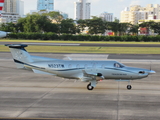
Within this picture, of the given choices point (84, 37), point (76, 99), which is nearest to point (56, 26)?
point (84, 37)

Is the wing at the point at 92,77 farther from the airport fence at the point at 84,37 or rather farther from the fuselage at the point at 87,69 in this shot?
the airport fence at the point at 84,37

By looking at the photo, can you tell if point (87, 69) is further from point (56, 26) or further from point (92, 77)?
point (56, 26)

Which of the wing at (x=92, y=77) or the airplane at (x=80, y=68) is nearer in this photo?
the wing at (x=92, y=77)

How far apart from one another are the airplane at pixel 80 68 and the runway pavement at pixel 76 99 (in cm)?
94

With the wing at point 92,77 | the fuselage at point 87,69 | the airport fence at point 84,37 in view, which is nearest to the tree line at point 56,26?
the airport fence at point 84,37

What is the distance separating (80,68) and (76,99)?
371 centimetres

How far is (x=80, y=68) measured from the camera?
21594 mm

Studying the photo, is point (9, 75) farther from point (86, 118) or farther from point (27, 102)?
point (86, 118)

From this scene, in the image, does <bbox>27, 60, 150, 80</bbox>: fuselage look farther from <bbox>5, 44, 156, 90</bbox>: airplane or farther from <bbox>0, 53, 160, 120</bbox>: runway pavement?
<bbox>0, 53, 160, 120</bbox>: runway pavement

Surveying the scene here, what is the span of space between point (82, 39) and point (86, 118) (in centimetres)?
8088

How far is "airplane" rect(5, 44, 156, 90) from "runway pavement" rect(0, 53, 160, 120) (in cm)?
94

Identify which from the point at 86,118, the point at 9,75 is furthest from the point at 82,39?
the point at 86,118

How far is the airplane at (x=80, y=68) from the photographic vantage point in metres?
21.2

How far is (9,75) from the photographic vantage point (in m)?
28.1
